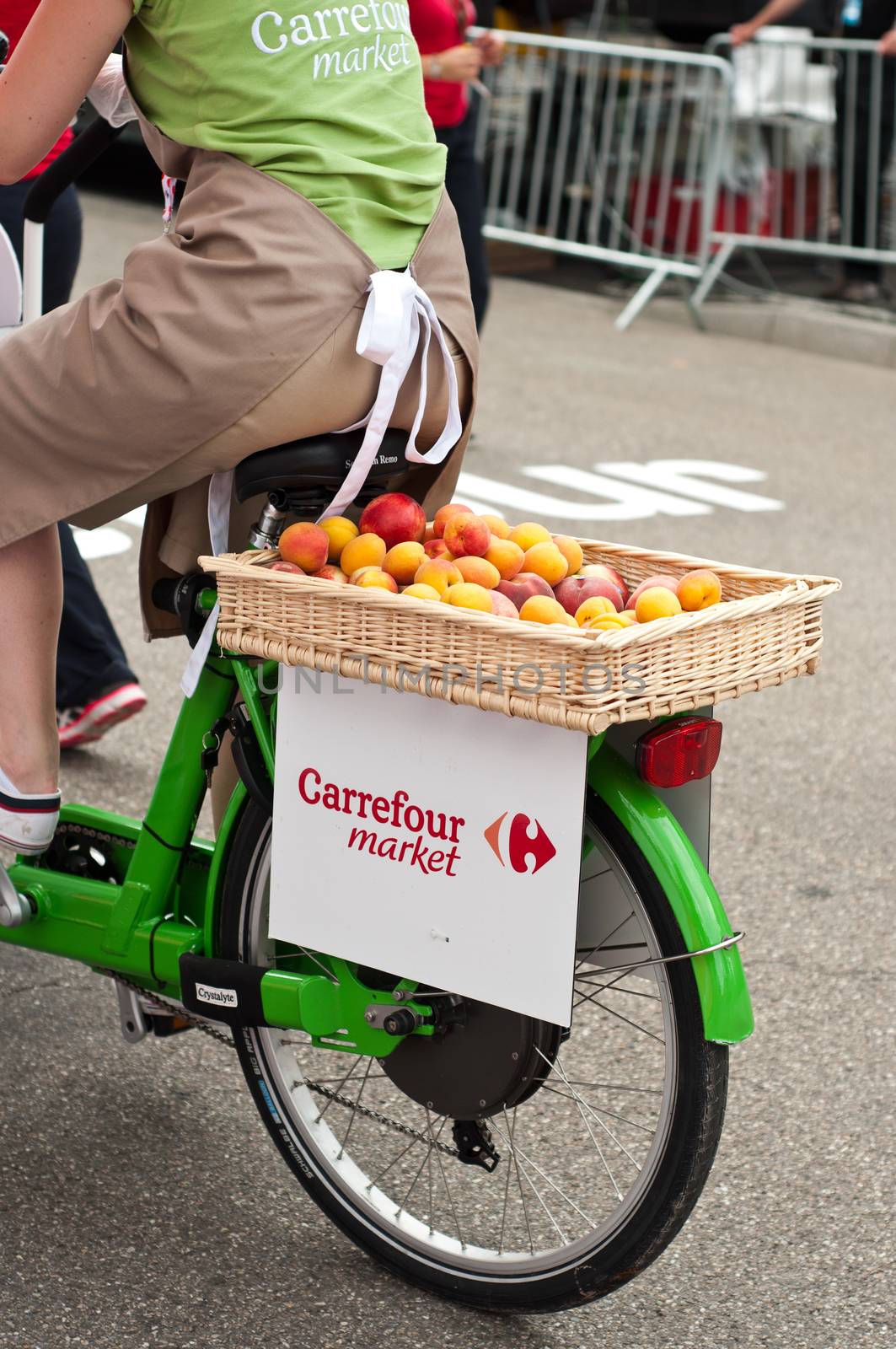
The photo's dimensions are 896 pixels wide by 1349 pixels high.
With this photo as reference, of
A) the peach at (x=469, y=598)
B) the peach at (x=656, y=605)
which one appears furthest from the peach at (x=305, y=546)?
the peach at (x=656, y=605)

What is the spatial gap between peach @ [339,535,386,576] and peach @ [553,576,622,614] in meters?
0.25

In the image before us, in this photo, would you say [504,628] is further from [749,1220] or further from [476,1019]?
[749,1220]

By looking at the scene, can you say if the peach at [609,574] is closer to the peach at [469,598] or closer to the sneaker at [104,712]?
the peach at [469,598]

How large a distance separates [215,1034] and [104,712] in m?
1.47

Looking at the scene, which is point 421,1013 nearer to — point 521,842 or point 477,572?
point 521,842

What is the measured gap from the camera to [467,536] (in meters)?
2.34

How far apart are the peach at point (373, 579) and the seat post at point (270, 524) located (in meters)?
0.20

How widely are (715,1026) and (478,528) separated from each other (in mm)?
723

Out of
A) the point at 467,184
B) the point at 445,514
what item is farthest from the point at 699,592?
the point at 467,184

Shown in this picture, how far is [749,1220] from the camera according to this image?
2.71m

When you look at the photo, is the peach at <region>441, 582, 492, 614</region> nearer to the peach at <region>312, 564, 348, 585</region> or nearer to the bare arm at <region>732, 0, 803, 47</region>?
the peach at <region>312, 564, 348, 585</region>

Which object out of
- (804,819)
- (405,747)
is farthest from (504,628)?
(804,819)

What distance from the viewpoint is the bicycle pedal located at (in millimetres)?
2693

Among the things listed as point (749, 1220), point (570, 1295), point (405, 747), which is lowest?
point (749, 1220)
